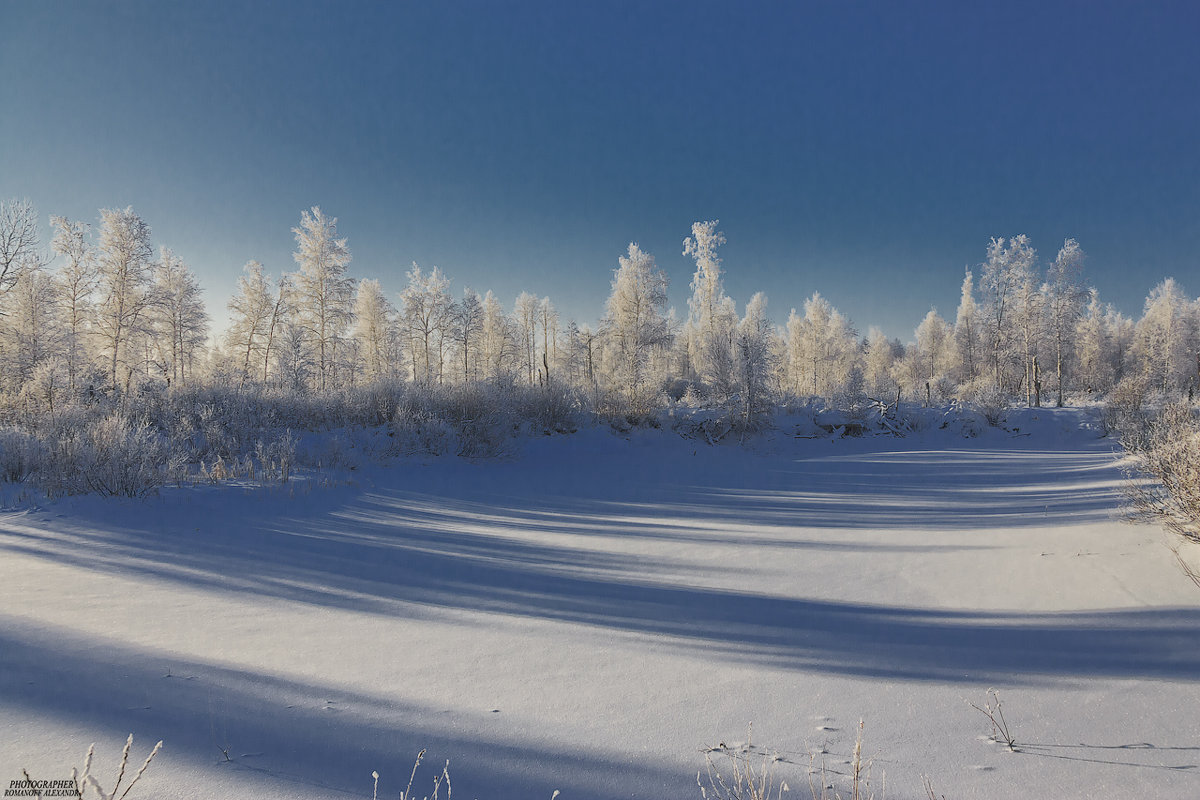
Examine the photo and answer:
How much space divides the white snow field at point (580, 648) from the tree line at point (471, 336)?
8.82 m

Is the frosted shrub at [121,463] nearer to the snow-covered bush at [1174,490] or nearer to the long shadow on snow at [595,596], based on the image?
the long shadow on snow at [595,596]

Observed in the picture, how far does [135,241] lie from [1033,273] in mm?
39212

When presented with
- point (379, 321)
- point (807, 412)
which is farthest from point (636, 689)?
point (379, 321)

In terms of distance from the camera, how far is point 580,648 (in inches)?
117

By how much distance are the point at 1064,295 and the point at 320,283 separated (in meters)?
35.5

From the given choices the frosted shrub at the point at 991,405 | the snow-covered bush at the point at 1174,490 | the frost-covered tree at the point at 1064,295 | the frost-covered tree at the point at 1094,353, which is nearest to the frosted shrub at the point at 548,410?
the snow-covered bush at the point at 1174,490

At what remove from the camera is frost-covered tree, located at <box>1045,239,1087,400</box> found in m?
23.2

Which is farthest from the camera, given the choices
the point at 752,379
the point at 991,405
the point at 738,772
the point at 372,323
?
the point at 372,323

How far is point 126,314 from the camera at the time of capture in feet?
63.6

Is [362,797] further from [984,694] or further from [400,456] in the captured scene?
[400,456]

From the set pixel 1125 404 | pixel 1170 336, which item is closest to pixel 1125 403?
pixel 1125 404

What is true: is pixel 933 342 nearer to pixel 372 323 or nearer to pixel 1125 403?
A: pixel 1125 403

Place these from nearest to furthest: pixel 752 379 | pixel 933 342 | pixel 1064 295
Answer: pixel 752 379
pixel 1064 295
pixel 933 342

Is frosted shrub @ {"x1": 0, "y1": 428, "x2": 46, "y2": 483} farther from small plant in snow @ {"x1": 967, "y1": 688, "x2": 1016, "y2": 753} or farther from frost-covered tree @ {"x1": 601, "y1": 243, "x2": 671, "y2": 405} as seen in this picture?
frost-covered tree @ {"x1": 601, "y1": 243, "x2": 671, "y2": 405}
